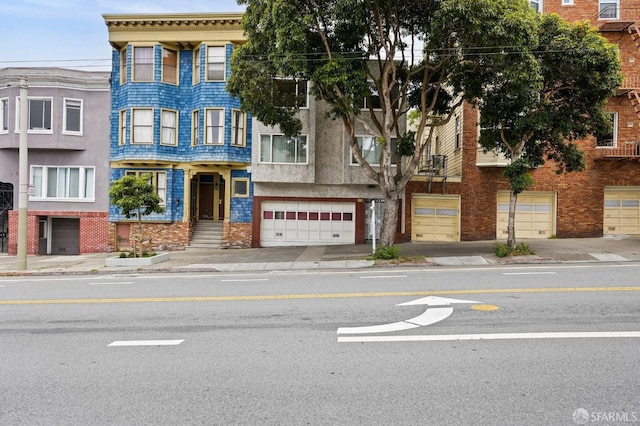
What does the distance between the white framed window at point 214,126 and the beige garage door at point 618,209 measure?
61.4 feet

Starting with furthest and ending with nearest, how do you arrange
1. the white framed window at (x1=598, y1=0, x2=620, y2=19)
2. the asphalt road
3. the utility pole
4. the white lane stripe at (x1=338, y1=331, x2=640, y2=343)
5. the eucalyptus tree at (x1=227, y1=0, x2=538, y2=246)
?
the white framed window at (x1=598, y1=0, x2=620, y2=19) → the utility pole → the eucalyptus tree at (x1=227, y1=0, x2=538, y2=246) → the white lane stripe at (x1=338, y1=331, x2=640, y2=343) → the asphalt road

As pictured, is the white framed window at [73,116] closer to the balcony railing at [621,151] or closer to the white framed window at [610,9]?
the balcony railing at [621,151]

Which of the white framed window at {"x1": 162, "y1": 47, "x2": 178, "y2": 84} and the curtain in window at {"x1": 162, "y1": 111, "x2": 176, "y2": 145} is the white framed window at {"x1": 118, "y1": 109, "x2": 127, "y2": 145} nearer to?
the curtain in window at {"x1": 162, "y1": 111, "x2": 176, "y2": 145}

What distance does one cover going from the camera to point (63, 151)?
24.3 meters

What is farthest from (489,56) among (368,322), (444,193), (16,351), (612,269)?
(16,351)

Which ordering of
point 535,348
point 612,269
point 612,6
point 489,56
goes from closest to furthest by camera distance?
point 535,348
point 612,269
point 489,56
point 612,6

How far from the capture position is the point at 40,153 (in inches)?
959

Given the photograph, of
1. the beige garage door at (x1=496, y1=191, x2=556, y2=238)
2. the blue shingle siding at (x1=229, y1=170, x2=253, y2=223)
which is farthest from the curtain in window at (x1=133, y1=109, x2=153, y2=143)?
the beige garage door at (x1=496, y1=191, x2=556, y2=238)

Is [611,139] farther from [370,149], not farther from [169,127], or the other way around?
[169,127]

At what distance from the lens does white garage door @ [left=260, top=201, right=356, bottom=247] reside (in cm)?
2389

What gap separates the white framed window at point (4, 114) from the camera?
24.2 m

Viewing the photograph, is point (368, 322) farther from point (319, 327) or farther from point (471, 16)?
point (471, 16)

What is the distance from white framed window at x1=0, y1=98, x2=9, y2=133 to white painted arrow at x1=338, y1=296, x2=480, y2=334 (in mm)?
24144

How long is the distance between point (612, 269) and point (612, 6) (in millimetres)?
15868
